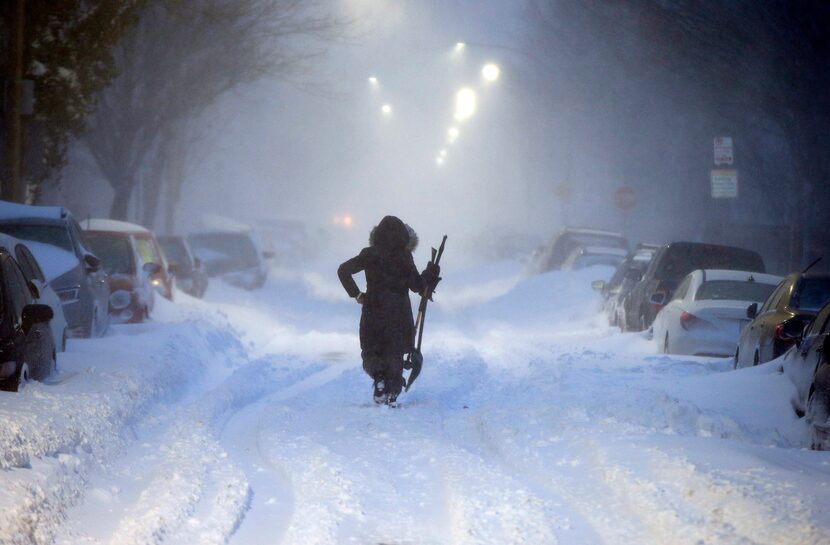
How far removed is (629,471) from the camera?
7.21 metres

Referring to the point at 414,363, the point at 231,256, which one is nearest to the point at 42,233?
the point at 414,363

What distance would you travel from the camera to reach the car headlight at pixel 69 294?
13.2 m

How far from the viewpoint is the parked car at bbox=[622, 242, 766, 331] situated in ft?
60.7

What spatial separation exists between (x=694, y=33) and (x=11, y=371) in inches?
822

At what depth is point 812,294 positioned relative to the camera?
12789 mm

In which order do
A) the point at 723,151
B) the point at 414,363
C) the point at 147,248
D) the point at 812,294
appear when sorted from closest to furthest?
the point at 414,363 → the point at 812,294 → the point at 147,248 → the point at 723,151

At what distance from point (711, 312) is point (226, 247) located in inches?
674

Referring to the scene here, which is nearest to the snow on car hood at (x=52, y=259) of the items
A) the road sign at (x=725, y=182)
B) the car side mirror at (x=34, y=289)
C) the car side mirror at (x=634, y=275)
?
the car side mirror at (x=34, y=289)

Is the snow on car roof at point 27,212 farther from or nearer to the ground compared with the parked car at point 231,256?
farther from the ground

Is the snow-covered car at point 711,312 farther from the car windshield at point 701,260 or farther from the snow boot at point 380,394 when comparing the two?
the snow boot at point 380,394

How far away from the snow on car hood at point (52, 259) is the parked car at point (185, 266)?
9.68 m

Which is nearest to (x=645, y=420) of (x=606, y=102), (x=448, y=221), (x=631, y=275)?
(x=631, y=275)

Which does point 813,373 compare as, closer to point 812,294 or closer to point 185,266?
point 812,294

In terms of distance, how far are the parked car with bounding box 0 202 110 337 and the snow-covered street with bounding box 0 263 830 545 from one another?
Answer: 27.2 inches
